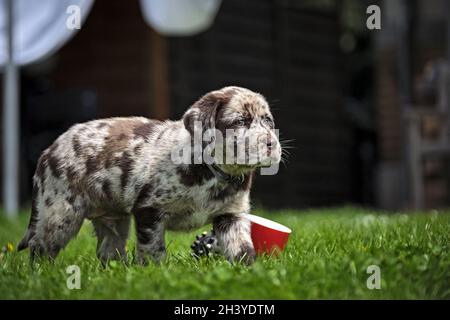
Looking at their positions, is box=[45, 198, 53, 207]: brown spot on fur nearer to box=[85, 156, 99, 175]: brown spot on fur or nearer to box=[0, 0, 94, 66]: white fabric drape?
box=[85, 156, 99, 175]: brown spot on fur

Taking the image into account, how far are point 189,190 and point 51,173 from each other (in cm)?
91

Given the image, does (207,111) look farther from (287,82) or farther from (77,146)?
(287,82)

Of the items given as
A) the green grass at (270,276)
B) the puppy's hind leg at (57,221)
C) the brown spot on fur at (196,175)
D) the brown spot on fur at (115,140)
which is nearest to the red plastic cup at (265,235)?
the green grass at (270,276)

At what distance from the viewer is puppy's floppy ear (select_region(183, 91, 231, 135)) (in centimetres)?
377

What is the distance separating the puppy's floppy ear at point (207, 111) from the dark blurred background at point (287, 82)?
646 centimetres

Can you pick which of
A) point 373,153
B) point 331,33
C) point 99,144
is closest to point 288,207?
point 331,33

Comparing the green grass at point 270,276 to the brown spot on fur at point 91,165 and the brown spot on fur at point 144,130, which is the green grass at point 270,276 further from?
the brown spot on fur at point 144,130

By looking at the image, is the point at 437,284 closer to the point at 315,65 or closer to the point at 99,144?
the point at 99,144

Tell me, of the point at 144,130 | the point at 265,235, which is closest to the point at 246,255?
the point at 265,235

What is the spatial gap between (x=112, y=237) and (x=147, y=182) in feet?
2.40

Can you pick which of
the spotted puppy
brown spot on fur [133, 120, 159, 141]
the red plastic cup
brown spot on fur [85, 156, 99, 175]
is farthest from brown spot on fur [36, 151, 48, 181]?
the red plastic cup

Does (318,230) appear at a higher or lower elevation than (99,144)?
lower

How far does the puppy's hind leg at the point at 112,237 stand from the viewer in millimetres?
4473

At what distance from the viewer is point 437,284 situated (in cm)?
331
